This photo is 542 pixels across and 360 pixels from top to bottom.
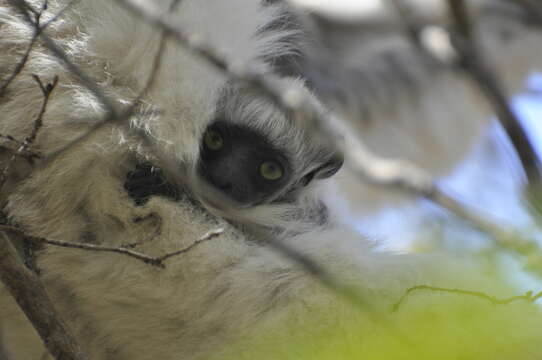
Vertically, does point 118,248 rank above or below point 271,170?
below

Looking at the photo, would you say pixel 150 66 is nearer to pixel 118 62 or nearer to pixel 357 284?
pixel 118 62

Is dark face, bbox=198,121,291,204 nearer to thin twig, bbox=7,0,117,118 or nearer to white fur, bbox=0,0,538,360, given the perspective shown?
white fur, bbox=0,0,538,360

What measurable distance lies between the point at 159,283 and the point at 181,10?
80 centimetres

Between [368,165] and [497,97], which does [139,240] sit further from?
[497,97]

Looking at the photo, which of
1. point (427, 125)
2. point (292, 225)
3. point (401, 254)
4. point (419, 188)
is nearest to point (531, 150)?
point (419, 188)

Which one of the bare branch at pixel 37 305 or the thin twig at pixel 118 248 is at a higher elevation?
the thin twig at pixel 118 248

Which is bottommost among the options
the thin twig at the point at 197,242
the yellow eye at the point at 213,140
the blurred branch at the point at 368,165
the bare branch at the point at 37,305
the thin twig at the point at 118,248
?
the bare branch at the point at 37,305

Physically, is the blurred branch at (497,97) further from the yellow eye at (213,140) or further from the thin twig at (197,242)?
the yellow eye at (213,140)

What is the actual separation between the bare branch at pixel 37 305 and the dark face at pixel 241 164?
28.9 inches

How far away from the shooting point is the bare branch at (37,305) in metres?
1.63

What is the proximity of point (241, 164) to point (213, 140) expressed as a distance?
0.36ft

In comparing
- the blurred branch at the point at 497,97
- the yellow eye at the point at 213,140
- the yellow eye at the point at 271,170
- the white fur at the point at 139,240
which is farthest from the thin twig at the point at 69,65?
the blurred branch at the point at 497,97

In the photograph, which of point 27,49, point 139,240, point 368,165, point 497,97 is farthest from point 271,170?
point 497,97

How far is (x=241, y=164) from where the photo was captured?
2.36 m
